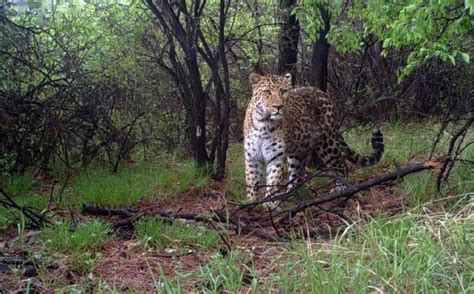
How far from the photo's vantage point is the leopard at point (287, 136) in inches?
281

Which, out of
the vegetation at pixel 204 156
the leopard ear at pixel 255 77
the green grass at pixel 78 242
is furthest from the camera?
the leopard ear at pixel 255 77

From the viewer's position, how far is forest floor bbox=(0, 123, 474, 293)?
3.67m

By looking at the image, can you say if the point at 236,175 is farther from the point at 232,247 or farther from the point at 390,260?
the point at 390,260

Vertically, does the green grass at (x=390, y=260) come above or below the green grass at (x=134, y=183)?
below

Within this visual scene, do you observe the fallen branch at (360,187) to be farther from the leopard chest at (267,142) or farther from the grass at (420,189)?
the leopard chest at (267,142)

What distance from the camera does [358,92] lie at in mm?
11586

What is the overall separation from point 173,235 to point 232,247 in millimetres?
479

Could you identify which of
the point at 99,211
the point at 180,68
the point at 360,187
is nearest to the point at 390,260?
the point at 360,187

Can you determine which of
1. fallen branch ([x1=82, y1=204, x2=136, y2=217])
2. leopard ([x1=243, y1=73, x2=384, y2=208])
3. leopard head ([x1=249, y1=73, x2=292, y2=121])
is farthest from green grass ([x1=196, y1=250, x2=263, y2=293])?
leopard head ([x1=249, y1=73, x2=292, y2=121])

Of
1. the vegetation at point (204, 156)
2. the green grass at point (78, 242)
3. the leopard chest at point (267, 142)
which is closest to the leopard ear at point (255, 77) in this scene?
the vegetation at point (204, 156)

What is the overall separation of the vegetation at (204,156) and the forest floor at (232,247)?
0.05 feet

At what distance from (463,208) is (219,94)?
12.5ft

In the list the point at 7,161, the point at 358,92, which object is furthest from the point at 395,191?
the point at 358,92

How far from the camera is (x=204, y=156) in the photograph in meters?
7.77
